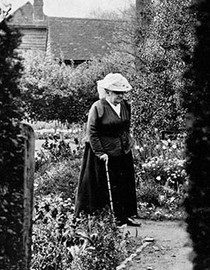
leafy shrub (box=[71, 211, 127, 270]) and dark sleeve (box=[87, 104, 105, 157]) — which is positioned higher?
dark sleeve (box=[87, 104, 105, 157])

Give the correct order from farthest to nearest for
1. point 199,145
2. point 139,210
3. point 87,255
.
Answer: point 139,210 < point 87,255 < point 199,145

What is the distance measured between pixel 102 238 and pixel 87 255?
0.37 metres

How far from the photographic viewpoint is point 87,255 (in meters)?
6.18

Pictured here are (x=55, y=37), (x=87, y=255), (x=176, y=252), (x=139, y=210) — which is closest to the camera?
(x=87, y=255)

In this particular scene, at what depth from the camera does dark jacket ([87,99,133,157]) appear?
25.3 feet

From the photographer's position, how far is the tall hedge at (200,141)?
142 inches

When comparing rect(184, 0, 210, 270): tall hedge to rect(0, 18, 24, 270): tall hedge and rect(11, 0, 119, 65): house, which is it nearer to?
rect(0, 18, 24, 270): tall hedge

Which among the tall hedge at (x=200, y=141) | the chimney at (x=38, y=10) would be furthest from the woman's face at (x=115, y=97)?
the chimney at (x=38, y=10)

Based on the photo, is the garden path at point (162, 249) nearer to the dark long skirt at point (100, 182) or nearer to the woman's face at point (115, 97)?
the dark long skirt at point (100, 182)

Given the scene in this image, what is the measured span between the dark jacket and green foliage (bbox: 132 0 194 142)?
20.6ft

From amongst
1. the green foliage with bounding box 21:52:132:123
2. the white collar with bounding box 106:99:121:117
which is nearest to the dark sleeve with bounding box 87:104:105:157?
the white collar with bounding box 106:99:121:117

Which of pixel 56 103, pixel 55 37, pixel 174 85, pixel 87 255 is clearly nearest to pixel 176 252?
pixel 87 255

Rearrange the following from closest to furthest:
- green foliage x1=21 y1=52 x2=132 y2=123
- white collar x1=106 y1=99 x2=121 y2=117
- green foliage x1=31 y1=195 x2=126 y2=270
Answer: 1. green foliage x1=31 y1=195 x2=126 y2=270
2. white collar x1=106 y1=99 x2=121 y2=117
3. green foliage x1=21 y1=52 x2=132 y2=123

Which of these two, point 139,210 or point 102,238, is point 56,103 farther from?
point 102,238
